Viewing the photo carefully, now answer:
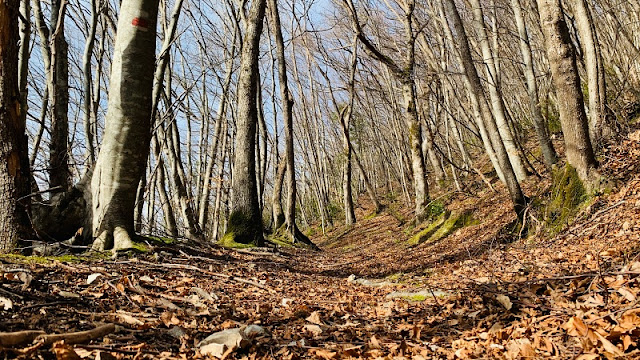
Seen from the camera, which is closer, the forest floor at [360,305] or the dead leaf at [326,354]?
the forest floor at [360,305]

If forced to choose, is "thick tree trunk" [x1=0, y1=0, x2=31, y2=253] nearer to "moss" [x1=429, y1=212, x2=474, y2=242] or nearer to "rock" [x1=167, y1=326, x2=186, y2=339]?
"rock" [x1=167, y1=326, x2=186, y2=339]

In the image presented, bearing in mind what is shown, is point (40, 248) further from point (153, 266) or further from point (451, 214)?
point (451, 214)

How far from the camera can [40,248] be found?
13.0ft

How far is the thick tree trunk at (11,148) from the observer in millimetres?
3697

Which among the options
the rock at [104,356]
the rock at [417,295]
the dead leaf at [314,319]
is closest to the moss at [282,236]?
the rock at [417,295]

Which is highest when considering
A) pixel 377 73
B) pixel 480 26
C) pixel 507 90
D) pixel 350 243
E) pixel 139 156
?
pixel 377 73

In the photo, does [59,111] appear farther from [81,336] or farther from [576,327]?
[576,327]

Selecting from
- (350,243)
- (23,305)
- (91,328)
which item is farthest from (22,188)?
(350,243)

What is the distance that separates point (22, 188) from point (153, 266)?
1422 mm

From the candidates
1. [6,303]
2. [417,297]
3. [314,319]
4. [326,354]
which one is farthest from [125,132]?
[417,297]

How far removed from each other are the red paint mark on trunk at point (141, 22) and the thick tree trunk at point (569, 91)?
190 inches

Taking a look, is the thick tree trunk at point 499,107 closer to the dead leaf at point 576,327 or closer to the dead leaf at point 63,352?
the dead leaf at point 576,327

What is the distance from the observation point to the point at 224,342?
217 centimetres

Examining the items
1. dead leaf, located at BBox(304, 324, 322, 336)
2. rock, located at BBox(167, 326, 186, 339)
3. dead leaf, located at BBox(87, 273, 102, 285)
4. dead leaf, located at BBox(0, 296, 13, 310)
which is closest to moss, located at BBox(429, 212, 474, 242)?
dead leaf, located at BBox(304, 324, 322, 336)
